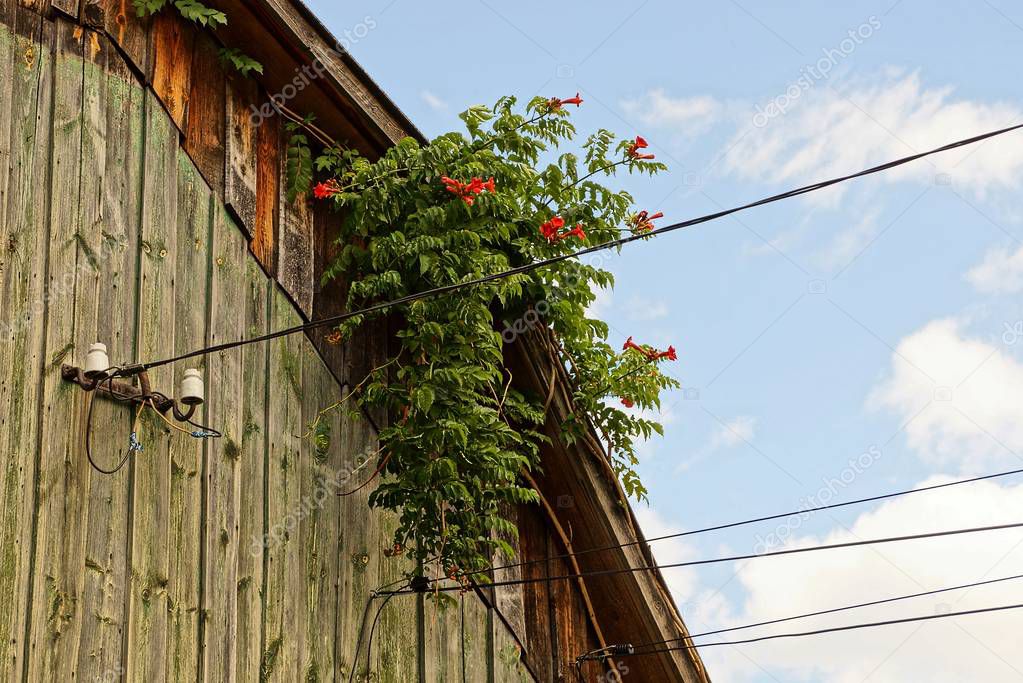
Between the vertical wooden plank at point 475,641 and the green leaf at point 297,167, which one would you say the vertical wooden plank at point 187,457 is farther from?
the vertical wooden plank at point 475,641

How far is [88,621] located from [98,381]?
84 centimetres

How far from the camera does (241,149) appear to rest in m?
5.81

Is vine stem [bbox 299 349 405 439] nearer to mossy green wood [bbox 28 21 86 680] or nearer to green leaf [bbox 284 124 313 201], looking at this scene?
green leaf [bbox 284 124 313 201]

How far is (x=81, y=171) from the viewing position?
4.96 m

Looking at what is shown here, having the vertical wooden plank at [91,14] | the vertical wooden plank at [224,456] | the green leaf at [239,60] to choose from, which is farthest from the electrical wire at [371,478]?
the vertical wooden plank at [91,14]

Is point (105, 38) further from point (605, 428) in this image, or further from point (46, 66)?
point (605, 428)

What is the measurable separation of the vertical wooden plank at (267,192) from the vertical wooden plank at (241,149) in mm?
35

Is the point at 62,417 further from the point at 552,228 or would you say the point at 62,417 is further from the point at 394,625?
the point at 552,228

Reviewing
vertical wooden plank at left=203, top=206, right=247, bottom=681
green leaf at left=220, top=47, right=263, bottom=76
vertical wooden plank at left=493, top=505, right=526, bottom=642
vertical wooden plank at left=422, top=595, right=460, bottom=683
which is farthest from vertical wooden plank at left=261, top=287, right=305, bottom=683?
vertical wooden plank at left=493, top=505, right=526, bottom=642

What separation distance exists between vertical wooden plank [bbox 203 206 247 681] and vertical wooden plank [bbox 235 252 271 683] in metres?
0.02

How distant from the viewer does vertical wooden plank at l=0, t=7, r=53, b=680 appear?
4.29 metres

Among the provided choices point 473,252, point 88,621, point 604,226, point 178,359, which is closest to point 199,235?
point 178,359

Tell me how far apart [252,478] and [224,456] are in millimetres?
177

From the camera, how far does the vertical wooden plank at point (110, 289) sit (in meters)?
4.55
